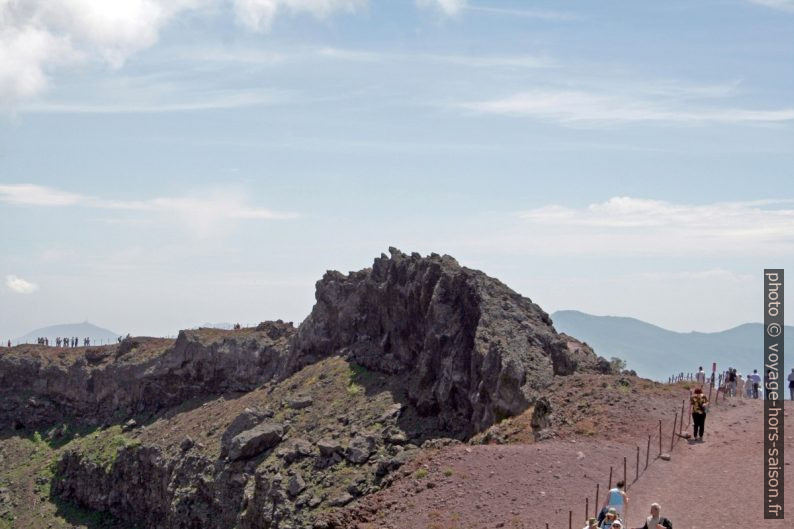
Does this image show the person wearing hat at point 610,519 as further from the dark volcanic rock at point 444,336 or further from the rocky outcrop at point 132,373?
the rocky outcrop at point 132,373

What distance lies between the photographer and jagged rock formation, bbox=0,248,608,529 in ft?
149

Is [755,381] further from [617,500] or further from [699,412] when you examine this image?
[617,500]

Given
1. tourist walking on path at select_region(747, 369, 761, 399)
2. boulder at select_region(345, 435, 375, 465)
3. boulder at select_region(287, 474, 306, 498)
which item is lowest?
boulder at select_region(287, 474, 306, 498)

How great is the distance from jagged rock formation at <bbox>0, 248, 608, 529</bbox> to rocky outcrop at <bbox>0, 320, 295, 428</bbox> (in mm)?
171

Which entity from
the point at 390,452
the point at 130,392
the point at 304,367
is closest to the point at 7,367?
the point at 130,392

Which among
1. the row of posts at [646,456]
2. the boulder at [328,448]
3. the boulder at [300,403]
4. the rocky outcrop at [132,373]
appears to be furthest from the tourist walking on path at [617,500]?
the rocky outcrop at [132,373]

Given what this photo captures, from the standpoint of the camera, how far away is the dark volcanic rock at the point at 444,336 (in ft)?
146

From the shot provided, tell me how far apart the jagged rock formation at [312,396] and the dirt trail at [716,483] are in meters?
6.81

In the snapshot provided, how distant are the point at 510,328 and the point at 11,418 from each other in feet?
195

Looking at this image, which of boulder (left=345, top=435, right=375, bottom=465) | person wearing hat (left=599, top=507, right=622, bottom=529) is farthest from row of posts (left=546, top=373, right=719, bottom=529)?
boulder (left=345, top=435, right=375, bottom=465)

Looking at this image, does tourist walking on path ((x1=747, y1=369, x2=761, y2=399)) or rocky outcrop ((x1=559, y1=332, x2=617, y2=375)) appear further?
rocky outcrop ((x1=559, y1=332, x2=617, y2=375))

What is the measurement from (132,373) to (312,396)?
3058cm

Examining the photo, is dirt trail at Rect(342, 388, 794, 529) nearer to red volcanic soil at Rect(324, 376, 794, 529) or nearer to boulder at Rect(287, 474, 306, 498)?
red volcanic soil at Rect(324, 376, 794, 529)

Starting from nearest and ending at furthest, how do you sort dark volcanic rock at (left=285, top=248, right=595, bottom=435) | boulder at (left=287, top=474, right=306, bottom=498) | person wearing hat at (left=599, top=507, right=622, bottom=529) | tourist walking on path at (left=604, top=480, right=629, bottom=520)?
person wearing hat at (left=599, top=507, right=622, bottom=529)
tourist walking on path at (left=604, top=480, right=629, bottom=520)
dark volcanic rock at (left=285, top=248, right=595, bottom=435)
boulder at (left=287, top=474, right=306, bottom=498)
